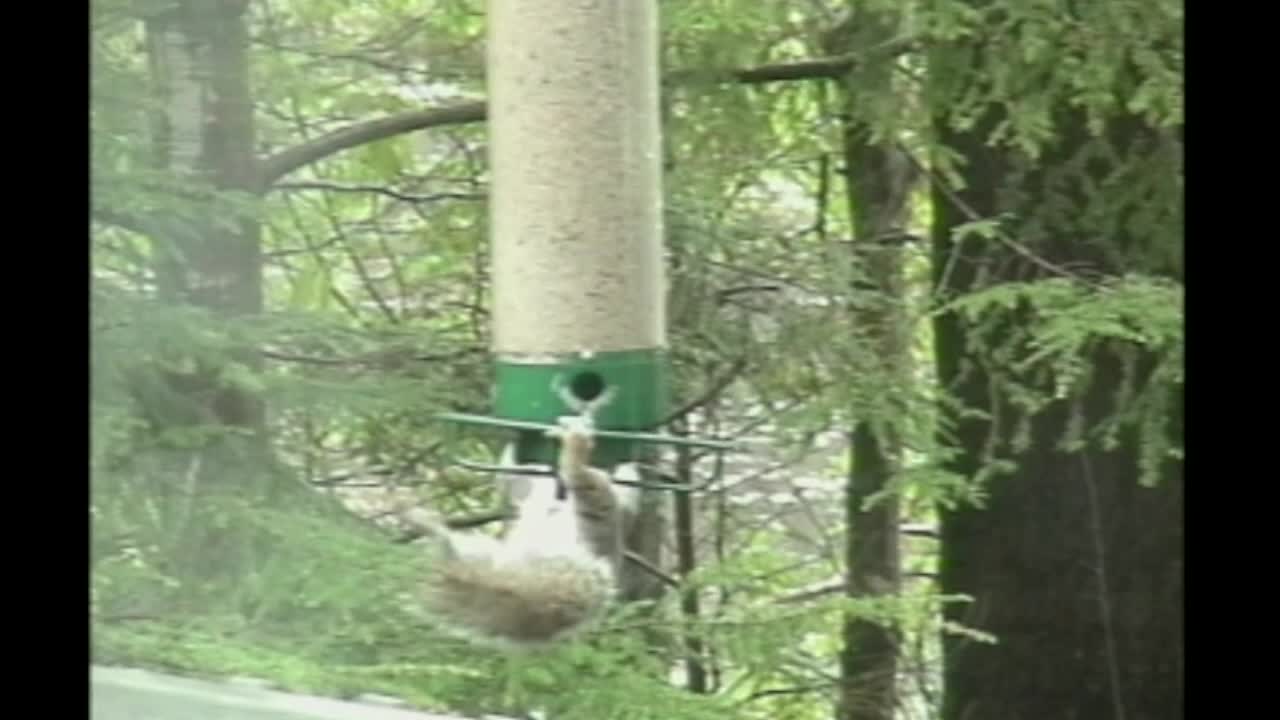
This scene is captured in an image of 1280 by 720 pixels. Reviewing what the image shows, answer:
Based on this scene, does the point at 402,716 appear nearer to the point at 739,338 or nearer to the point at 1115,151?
the point at 739,338

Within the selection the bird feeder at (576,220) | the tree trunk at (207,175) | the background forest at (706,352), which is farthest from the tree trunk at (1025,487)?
the tree trunk at (207,175)

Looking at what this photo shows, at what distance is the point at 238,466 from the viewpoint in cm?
117

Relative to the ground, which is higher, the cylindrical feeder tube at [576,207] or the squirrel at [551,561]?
the cylindrical feeder tube at [576,207]

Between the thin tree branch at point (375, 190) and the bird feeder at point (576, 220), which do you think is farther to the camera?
the thin tree branch at point (375, 190)

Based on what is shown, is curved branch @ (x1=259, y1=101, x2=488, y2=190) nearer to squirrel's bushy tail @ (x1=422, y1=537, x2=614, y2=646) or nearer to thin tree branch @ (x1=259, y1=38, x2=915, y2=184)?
thin tree branch @ (x1=259, y1=38, x2=915, y2=184)

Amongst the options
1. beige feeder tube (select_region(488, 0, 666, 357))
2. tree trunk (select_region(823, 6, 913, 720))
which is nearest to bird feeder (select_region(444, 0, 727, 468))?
beige feeder tube (select_region(488, 0, 666, 357))

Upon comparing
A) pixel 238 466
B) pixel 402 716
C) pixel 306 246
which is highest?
pixel 306 246

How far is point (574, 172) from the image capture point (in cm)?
104

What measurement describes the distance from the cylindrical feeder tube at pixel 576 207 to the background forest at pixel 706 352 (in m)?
0.05

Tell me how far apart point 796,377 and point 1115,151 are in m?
0.21

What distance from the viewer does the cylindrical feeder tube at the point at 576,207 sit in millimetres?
1034

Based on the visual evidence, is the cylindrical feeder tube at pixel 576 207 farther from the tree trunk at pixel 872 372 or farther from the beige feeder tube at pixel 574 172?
the tree trunk at pixel 872 372

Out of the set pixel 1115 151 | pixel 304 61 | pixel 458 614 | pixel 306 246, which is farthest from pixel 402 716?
pixel 1115 151

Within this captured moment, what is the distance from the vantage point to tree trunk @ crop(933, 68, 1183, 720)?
44.0 inches
